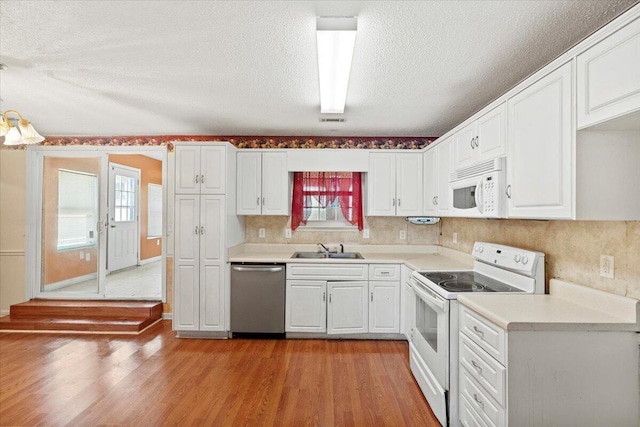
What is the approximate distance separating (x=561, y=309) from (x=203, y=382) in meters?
2.61

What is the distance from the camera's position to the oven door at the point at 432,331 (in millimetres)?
2006

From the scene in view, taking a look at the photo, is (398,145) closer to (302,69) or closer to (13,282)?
(302,69)

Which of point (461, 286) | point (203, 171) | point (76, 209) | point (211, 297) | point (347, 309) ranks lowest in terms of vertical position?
point (347, 309)

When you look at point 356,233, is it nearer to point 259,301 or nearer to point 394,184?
point 394,184

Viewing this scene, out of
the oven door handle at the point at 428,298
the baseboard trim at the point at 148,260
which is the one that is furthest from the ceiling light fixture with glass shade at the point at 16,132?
the baseboard trim at the point at 148,260

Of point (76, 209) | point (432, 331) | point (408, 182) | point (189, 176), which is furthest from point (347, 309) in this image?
point (76, 209)

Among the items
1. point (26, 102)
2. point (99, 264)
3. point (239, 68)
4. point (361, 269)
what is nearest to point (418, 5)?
point (239, 68)

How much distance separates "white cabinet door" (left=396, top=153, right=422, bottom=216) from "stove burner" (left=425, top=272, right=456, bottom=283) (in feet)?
3.79

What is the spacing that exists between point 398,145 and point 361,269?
5.66ft

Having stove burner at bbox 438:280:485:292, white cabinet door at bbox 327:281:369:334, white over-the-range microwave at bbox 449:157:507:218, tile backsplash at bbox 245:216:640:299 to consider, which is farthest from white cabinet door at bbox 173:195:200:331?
tile backsplash at bbox 245:216:640:299

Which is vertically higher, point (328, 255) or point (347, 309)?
point (328, 255)

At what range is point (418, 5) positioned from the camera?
1.48 metres

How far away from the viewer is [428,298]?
7.47 feet

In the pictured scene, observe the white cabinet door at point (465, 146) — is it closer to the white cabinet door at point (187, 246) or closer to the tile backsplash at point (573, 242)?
the tile backsplash at point (573, 242)
